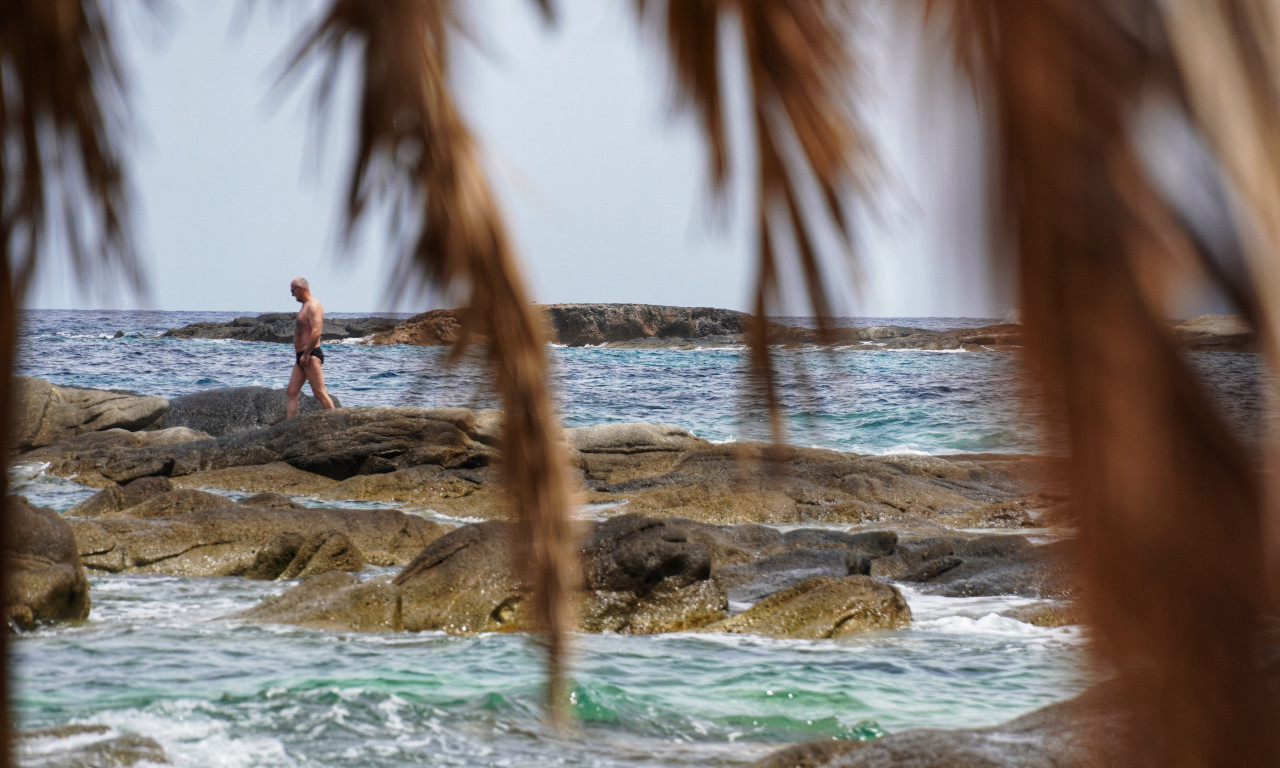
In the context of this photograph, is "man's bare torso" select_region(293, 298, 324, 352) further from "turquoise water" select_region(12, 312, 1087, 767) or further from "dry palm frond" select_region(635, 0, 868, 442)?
"dry palm frond" select_region(635, 0, 868, 442)

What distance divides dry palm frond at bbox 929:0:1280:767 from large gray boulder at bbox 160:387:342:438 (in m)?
20.8

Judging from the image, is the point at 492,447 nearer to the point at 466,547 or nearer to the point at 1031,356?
the point at 1031,356

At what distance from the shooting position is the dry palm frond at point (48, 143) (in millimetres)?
646

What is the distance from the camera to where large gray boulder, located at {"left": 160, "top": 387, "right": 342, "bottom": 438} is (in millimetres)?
20312

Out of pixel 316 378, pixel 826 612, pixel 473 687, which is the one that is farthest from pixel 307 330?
pixel 826 612

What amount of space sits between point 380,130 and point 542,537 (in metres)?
0.26

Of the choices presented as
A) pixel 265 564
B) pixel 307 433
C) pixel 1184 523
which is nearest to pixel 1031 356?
pixel 1184 523

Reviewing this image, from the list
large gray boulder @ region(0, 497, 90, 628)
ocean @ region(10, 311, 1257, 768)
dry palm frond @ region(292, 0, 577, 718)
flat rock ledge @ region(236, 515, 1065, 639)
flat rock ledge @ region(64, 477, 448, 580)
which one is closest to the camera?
dry palm frond @ region(292, 0, 577, 718)

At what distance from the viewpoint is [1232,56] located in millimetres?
336

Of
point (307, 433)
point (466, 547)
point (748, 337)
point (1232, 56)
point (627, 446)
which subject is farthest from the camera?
point (627, 446)

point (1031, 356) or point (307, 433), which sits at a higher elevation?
point (1031, 356)

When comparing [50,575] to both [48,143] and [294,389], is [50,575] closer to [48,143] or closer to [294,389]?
[48,143]

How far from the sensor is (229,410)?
20531 millimetres

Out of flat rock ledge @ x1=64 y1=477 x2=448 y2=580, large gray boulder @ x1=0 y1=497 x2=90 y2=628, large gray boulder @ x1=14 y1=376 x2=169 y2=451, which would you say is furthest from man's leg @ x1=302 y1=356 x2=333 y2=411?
large gray boulder @ x1=14 y1=376 x2=169 y2=451
